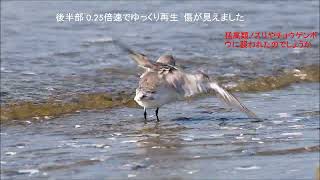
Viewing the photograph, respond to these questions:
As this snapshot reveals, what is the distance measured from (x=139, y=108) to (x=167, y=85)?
0.88m

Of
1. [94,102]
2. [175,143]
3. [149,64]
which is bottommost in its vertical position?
[175,143]

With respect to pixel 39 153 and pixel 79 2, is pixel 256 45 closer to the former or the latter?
pixel 79 2

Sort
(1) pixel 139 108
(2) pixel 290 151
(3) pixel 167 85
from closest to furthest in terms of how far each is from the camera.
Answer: (2) pixel 290 151 → (3) pixel 167 85 → (1) pixel 139 108

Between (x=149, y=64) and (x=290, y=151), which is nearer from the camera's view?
(x=290, y=151)

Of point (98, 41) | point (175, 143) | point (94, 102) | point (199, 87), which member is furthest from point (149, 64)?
point (98, 41)

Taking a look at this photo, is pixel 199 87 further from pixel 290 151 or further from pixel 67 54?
pixel 67 54

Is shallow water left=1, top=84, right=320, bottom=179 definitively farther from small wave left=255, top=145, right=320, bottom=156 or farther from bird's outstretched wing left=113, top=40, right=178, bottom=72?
bird's outstretched wing left=113, top=40, right=178, bottom=72

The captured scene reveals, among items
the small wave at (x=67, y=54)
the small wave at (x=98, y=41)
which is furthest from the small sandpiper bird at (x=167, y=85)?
the small wave at (x=98, y=41)

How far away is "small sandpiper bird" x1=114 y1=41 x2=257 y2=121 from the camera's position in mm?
7332

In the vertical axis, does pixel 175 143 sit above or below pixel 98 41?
below

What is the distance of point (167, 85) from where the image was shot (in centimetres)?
763

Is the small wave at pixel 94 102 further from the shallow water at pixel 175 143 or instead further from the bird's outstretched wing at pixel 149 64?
the bird's outstretched wing at pixel 149 64

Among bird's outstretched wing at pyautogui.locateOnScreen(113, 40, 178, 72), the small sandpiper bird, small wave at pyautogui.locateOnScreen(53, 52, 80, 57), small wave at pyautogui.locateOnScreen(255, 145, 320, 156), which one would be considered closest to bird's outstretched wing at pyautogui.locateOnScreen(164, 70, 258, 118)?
the small sandpiper bird

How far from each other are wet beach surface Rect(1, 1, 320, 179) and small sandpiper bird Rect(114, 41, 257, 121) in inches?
8.3
